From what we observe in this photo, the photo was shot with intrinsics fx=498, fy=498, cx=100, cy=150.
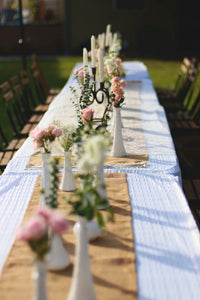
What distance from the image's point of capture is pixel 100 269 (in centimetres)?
222

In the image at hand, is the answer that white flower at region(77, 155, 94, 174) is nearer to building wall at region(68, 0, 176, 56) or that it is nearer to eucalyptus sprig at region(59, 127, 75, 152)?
eucalyptus sprig at region(59, 127, 75, 152)

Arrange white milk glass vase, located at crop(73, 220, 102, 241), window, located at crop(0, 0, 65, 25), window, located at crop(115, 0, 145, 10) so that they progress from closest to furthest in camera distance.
Answer: white milk glass vase, located at crop(73, 220, 102, 241) < window, located at crop(115, 0, 145, 10) < window, located at crop(0, 0, 65, 25)

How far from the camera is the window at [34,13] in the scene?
17609mm

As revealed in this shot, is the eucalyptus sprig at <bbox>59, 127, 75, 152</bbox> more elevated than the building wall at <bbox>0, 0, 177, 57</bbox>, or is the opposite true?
the eucalyptus sprig at <bbox>59, 127, 75, 152</bbox>

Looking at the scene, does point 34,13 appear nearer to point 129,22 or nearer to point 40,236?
point 129,22

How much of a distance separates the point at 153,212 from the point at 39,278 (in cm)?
135

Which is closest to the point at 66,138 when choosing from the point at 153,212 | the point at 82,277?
the point at 153,212

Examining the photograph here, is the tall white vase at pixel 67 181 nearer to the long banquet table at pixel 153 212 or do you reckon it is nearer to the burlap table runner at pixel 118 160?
the long banquet table at pixel 153 212

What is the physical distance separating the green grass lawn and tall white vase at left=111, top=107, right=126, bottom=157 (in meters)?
7.85

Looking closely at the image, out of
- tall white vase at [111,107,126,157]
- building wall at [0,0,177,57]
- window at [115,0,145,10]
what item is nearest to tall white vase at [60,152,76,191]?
tall white vase at [111,107,126,157]

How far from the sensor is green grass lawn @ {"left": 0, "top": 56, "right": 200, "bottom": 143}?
12.1 meters

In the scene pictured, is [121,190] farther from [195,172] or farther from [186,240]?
[195,172]

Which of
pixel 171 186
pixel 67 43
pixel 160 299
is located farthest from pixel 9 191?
pixel 67 43

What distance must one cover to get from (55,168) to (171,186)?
3.81ft
